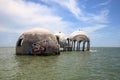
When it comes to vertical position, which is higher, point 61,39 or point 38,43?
point 61,39

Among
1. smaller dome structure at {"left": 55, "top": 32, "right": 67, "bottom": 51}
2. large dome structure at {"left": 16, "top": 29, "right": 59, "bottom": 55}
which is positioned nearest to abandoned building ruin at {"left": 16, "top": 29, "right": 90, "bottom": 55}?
large dome structure at {"left": 16, "top": 29, "right": 59, "bottom": 55}

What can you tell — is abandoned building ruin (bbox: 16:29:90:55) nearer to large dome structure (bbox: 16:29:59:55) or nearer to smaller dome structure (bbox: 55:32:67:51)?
large dome structure (bbox: 16:29:59:55)

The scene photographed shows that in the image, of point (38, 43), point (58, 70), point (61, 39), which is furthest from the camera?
point (61, 39)

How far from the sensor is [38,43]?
30.7 metres

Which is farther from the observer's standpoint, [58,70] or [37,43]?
[37,43]

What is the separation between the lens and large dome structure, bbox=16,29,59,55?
1208 inches

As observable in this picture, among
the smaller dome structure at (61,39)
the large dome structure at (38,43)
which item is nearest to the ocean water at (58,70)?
the large dome structure at (38,43)

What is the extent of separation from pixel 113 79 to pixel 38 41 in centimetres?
1871

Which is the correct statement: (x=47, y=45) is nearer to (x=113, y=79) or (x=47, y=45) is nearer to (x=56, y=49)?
(x=56, y=49)

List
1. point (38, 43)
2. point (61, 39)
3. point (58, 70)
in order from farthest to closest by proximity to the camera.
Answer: point (61, 39) → point (38, 43) → point (58, 70)

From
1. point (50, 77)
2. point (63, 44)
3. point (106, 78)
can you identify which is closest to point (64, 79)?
point (50, 77)

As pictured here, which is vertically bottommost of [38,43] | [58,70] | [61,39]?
[58,70]

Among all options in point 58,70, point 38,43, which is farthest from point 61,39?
point 58,70

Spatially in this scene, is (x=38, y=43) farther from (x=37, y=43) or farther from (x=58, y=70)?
(x=58, y=70)
